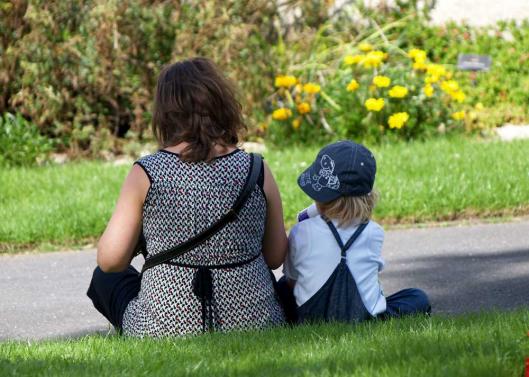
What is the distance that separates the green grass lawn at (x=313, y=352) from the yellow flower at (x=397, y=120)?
554 cm

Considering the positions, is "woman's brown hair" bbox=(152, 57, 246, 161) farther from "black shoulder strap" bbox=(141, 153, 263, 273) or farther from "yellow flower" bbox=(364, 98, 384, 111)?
"yellow flower" bbox=(364, 98, 384, 111)

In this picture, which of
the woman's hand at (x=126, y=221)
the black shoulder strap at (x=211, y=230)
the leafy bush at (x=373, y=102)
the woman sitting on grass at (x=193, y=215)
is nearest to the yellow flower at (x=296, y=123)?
the leafy bush at (x=373, y=102)

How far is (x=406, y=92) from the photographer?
9953 mm

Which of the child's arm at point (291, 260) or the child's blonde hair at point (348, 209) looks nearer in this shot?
the child's blonde hair at point (348, 209)

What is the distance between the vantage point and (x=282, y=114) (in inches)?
405

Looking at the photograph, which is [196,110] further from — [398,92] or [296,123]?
[296,123]

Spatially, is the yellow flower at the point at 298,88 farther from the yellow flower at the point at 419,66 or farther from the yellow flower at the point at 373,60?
the yellow flower at the point at 419,66

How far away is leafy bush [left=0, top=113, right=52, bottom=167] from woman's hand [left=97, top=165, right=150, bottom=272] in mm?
5823

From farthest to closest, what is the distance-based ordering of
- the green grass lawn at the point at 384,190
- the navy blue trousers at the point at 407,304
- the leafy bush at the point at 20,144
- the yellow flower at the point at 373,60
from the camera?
1. the yellow flower at the point at 373,60
2. the leafy bush at the point at 20,144
3. the green grass lawn at the point at 384,190
4. the navy blue trousers at the point at 407,304

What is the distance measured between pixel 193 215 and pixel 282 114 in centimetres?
610

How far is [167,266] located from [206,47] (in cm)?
672

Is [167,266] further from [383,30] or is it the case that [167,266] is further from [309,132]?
[383,30]

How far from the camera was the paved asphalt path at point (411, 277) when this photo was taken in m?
5.71

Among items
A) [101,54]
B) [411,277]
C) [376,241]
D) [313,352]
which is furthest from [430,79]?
[313,352]
